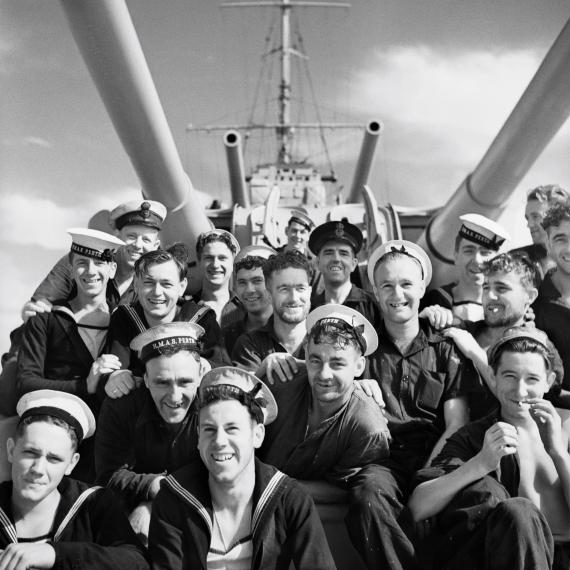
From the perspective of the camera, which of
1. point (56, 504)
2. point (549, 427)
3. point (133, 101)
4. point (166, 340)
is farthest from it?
point (133, 101)

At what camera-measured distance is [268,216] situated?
20.2ft

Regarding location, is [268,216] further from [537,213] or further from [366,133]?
[537,213]

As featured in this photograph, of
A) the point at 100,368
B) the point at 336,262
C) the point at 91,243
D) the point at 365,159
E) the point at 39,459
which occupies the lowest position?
the point at 39,459

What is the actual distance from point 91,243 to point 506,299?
185 centimetres

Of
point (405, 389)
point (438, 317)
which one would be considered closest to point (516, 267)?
point (438, 317)

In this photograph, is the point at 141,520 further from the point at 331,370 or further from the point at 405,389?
the point at 405,389

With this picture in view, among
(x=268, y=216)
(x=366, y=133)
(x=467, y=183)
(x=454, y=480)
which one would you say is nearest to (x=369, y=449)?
(x=454, y=480)

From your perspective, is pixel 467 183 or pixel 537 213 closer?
pixel 537 213

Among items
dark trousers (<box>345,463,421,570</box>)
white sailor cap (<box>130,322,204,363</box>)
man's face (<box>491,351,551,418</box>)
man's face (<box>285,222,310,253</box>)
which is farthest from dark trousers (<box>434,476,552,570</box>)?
man's face (<box>285,222,310,253</box>)

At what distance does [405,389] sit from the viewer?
9.63ft

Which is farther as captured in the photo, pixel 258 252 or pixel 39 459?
pixel 258 252

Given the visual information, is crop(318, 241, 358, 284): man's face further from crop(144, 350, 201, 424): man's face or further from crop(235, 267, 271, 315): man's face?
crop(144, 350, 201, 424): man's face

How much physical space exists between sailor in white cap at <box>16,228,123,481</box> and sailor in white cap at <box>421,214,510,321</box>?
1.66 metres

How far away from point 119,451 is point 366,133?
15.8ft
